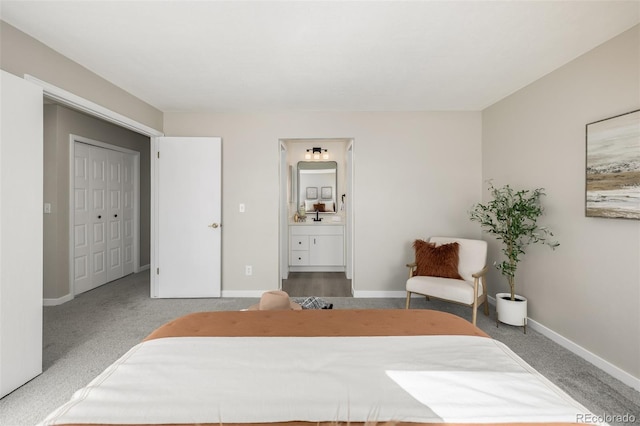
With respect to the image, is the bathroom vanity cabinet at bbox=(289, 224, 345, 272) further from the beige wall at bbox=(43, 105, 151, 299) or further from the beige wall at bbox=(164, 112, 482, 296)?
the beige wall at bbox=(43, 105, 151, 299)

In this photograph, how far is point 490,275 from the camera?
12.0 ft

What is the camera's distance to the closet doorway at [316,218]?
462cm

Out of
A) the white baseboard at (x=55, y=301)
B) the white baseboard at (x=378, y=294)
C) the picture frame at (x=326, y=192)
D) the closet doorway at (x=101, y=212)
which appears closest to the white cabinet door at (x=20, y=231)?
the white baseboard at (x=55, y=301)

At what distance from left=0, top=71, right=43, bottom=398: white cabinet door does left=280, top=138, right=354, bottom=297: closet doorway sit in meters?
2.67

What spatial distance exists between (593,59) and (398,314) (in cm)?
251

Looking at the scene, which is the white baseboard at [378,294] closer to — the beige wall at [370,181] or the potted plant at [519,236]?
the beige wall at [370,181]

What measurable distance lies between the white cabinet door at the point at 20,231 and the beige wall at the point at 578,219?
4138 mm

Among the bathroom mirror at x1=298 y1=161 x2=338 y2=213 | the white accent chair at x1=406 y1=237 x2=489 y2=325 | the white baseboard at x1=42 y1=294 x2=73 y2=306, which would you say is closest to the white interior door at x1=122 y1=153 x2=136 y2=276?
the white baseboard at x1=42 y1=294 x2=73 y2=306

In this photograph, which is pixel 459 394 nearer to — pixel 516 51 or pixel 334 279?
pixel 516 51

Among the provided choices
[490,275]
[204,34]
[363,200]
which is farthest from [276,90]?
[490,275]

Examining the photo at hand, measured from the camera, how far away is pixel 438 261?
10.8ft

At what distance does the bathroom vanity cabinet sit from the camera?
209 inches

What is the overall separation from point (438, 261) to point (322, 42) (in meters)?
2.49

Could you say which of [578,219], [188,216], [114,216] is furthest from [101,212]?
[578,219]
